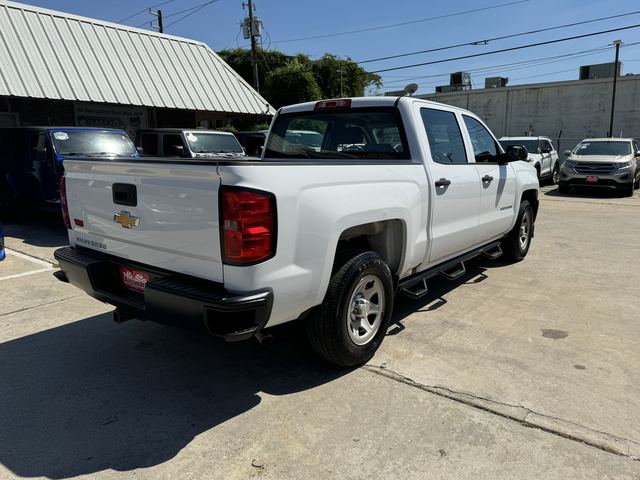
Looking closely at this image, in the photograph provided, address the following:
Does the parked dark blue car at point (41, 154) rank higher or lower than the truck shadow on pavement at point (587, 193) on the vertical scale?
higher

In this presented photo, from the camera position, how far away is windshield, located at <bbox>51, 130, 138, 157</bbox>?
862 cm

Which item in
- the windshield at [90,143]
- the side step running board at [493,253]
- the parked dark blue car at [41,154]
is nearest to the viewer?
the side step running board at [493,253]

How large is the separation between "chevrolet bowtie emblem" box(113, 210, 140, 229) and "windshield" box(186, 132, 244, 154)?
8.24 meters

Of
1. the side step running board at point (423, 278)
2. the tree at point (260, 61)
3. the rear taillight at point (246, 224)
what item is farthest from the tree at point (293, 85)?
the rear taillight at point (246, 224)

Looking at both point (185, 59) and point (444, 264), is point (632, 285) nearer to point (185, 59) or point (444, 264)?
point (444, 264)

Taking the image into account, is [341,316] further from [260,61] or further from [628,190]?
[260,61]

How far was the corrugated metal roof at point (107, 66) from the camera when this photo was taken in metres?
11.9

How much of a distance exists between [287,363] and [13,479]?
1.83m

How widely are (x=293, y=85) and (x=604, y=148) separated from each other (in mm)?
23697

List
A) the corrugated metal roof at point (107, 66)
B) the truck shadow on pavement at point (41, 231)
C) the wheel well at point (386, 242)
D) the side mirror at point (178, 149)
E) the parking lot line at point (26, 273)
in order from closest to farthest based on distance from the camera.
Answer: the wheel well at point (386, 242), the parking lot line at point (26, 273), the truck shadow on pavement at point (41, 231), the side mirror at point (178, 149), the corrugated metal roof at point (107, 66)

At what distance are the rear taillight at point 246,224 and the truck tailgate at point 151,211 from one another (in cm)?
7

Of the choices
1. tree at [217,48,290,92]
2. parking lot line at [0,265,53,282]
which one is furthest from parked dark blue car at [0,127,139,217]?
tree at [217,48,290,92]

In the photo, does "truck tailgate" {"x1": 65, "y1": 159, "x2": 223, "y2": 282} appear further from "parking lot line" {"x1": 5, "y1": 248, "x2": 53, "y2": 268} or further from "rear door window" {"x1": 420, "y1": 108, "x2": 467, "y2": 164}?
"parking lot line" {"x1": 5, "y1": 248, "x2": 53, "y2": 268}

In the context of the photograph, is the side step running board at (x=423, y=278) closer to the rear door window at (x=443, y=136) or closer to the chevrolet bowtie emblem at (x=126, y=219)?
the rear door window at (x=443, y=136)
